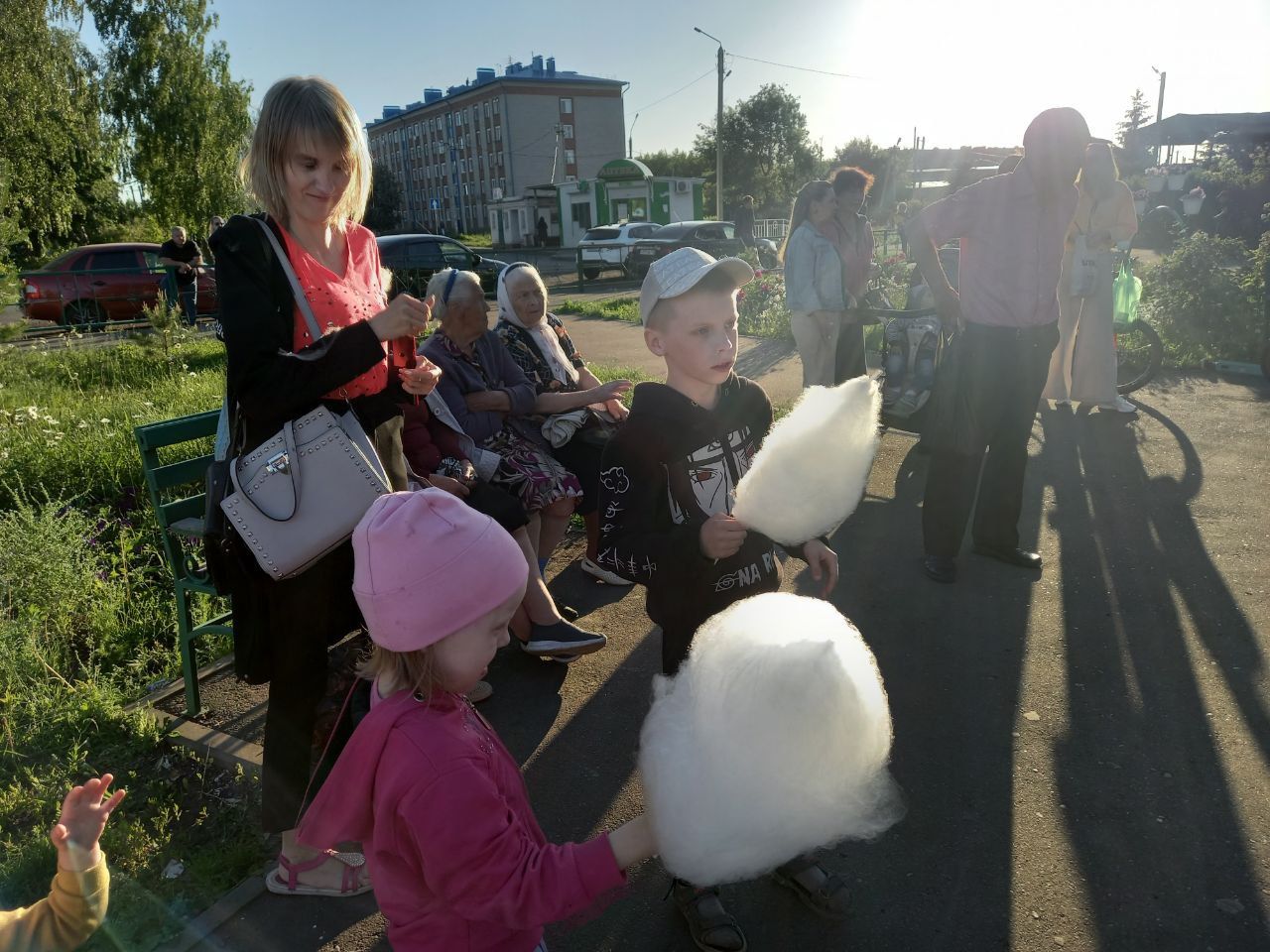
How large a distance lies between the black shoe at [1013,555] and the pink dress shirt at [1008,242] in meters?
1.20

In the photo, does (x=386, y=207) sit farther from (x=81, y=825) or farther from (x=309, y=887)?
(x=81, y=825)

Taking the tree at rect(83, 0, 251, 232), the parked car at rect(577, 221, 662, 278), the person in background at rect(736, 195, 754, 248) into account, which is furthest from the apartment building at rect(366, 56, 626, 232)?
the person in background at rect(736, 195, 754, 248)

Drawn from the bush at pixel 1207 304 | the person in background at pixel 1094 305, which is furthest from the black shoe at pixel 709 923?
the bush at pixel 1207 304

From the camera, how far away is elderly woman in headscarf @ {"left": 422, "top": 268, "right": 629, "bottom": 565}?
3.90 m

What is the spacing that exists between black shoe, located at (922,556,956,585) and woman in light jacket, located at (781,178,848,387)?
1.74m

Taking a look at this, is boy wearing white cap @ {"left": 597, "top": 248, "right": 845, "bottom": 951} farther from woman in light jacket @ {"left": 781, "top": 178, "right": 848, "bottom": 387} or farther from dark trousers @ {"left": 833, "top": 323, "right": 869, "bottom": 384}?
dark trousers @ {"left": 833, "top": 323, "right": 869, "bottom": 384}

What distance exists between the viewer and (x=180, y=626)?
3.26 meters

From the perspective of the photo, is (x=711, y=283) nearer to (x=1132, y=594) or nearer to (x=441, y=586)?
(x=441, y=586)

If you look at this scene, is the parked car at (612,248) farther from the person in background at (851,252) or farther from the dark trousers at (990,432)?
the dark trousers at (990,432)

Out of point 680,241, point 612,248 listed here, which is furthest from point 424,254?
point 680,241

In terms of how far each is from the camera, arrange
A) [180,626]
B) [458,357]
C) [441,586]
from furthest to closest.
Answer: [458,357]
[180,626]
[441,586]

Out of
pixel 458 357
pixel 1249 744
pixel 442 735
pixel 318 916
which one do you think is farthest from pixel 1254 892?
pixel 458 357

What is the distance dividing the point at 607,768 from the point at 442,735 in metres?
1.77

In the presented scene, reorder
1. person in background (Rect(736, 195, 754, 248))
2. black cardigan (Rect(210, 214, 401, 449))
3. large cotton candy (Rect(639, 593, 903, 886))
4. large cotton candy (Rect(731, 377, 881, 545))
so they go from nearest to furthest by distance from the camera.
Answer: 1. large cotton candy (Rect(639, 593, 903, 886))
2. large cotton candy (Rect(731, 377, 881, 545))
3. black cardigan (Rect(210, 214, 401, 449))
4. person in background (Rect(736, 195, 754, 248))
